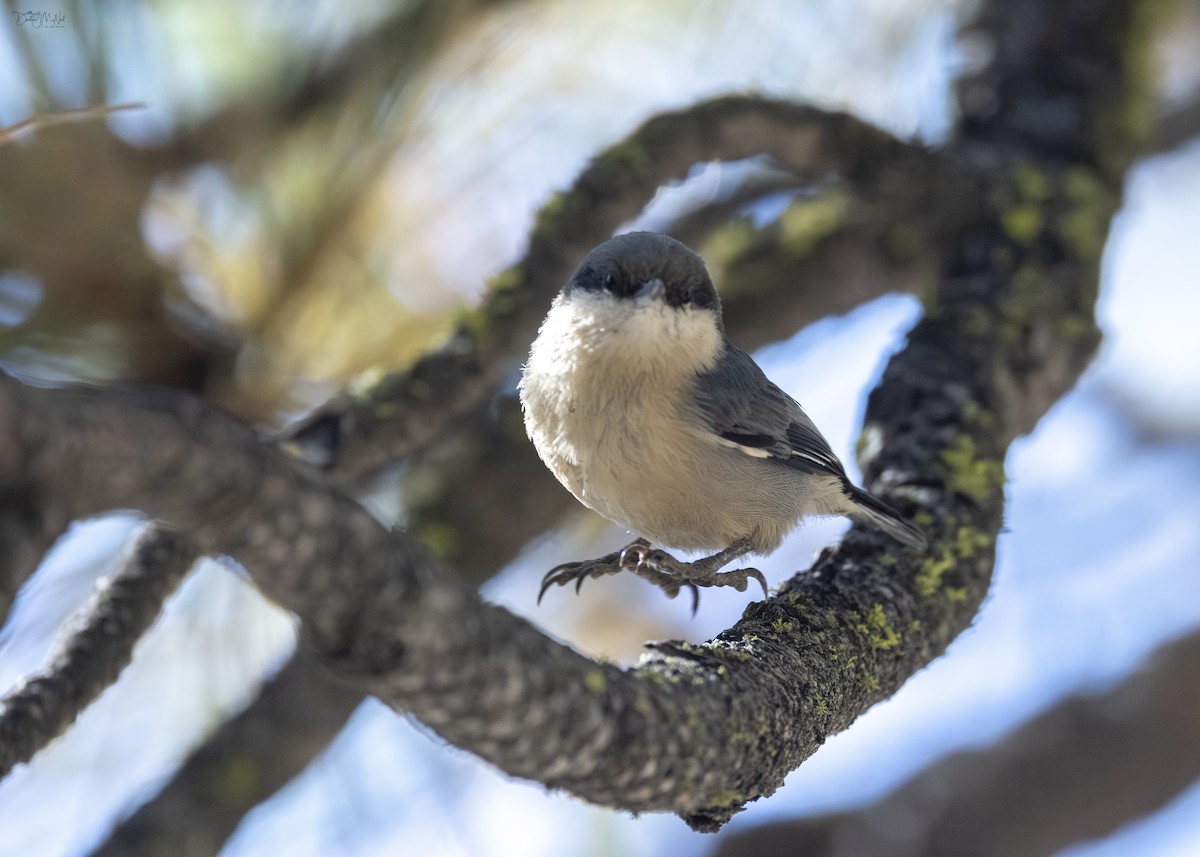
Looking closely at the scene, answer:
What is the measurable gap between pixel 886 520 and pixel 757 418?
0.34 metres

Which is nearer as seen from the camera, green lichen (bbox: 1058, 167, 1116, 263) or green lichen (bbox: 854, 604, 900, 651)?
green lichen (bbox: 854, 604, 900, 651)

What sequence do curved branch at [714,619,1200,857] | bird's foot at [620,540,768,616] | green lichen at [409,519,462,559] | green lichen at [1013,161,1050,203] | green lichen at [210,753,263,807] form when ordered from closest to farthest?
bird's foot at [620,540,768,616] → green lichen at [210,753,263,807] → green lichen at [409,519,462,559] → green lichen at [1013,161,1050,203] → curved branch at [714,619,1200,857]

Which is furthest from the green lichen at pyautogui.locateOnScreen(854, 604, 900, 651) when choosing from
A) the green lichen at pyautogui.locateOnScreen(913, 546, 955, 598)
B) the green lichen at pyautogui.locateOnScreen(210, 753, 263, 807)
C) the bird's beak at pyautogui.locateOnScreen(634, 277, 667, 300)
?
the green lichen at pyautogui.locateOnScreen(210, 753, 263, 807)

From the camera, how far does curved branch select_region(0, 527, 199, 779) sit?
1.41m

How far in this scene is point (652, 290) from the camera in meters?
2.18

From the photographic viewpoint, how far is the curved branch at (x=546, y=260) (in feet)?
6.77

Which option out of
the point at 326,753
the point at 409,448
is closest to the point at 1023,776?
the point at 326,753

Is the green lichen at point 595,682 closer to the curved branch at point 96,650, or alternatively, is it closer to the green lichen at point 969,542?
the curved branch at point 96,650

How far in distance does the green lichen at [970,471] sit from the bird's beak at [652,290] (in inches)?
29.9

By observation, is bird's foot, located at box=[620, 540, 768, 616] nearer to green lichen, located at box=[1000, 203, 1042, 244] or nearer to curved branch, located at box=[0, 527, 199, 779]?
curved branch, located at box=[0, 527, 199, 779]

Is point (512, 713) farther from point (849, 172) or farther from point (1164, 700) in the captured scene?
point (1164, 700)

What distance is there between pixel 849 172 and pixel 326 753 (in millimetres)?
2029

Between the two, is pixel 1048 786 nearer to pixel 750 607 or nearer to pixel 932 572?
pixel 932 572

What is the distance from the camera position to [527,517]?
3012 mm
